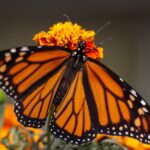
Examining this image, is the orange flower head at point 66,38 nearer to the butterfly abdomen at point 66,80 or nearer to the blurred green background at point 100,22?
the butterfly abdomen at point 66,80

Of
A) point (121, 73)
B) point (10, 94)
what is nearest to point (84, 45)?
point (10, 94)

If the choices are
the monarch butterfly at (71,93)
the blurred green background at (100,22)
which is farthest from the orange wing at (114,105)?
the blurred green background at (100,22)

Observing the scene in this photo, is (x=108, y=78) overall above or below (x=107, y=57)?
below

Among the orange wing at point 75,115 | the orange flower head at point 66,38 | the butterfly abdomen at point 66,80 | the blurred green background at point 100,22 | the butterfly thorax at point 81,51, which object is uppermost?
the blurred green background at point 100,22

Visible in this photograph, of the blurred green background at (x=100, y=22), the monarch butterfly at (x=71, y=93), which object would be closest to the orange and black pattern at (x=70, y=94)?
the monarch butterfly at (x=71, y=93)

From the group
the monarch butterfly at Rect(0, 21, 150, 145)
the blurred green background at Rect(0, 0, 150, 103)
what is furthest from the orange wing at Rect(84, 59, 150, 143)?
the blurred green background at Rect(0, 0, 150, 103)

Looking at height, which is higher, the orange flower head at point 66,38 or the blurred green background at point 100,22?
the blurred green background at point 100,22

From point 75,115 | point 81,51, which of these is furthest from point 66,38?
point 75,115

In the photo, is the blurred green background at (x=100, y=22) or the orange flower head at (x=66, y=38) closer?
the orange flower head at (x=66, y=38)

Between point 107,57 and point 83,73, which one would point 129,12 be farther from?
point 83,73
